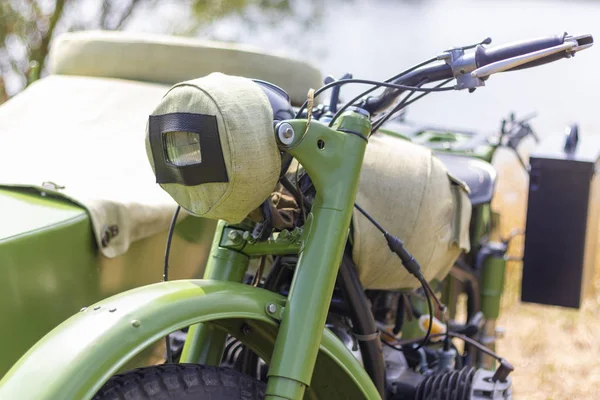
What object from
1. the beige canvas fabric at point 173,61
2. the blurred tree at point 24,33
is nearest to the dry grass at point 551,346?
the beige canvas fabric at point 173,61

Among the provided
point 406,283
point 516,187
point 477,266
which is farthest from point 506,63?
point 516,187

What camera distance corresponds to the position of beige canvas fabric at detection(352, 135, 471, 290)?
204 centimetres

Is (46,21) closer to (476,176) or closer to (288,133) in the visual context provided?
(476,176)

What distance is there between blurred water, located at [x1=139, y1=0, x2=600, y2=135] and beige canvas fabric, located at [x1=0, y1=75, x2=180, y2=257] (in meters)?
6.57

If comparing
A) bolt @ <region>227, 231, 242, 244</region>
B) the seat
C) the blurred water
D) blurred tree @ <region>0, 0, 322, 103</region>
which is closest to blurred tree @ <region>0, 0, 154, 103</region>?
blurred tree @ <region>0, 0, 322, 103</region>

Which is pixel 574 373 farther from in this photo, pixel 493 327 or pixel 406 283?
pixel 406 283

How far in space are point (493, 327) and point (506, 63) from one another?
162 cm

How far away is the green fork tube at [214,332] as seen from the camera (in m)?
1.71

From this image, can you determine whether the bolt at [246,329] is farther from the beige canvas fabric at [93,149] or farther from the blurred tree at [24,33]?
the blurred tree at [24,33]

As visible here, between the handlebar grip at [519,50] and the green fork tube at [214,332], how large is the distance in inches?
24.5

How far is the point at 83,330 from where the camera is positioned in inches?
56.2

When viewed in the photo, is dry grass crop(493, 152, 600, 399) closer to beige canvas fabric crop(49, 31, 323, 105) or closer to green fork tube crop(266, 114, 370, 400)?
beige canvas fabric crop(49, 31, 323, 105)

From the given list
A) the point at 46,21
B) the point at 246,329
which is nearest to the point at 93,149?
the point at 246,329

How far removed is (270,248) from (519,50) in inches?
24.5
